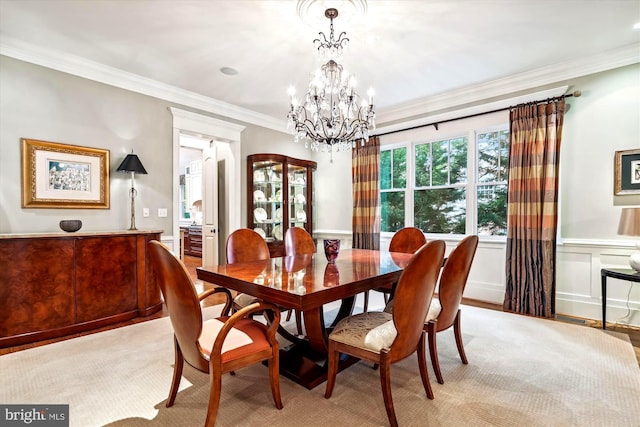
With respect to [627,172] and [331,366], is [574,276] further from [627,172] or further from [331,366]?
[331,366]

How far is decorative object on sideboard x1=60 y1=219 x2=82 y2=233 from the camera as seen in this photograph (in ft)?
9.55

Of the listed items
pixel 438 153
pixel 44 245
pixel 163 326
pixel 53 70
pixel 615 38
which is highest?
pixel 615 38

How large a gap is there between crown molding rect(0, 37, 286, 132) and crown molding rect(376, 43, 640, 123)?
7.42ft

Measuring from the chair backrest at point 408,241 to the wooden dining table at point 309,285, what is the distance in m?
0.66

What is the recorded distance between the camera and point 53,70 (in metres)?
3.03

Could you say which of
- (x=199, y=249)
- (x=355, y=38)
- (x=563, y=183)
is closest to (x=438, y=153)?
(x=563, y=183)

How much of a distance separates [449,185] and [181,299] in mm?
3799

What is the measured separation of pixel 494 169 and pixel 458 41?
69.4 inches

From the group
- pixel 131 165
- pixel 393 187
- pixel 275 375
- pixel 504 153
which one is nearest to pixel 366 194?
pixel 393 187

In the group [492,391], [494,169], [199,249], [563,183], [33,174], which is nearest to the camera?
[492,391]

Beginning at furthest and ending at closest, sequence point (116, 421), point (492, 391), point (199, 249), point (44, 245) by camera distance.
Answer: point (199, 249) < point (44, 245) < point (492, 391) < point (116, 421)

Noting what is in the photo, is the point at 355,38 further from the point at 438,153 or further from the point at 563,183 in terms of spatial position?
the point at 563,183

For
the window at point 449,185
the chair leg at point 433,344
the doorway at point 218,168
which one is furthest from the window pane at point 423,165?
the chair leg at point 433,344

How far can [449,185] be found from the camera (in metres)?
4.31
